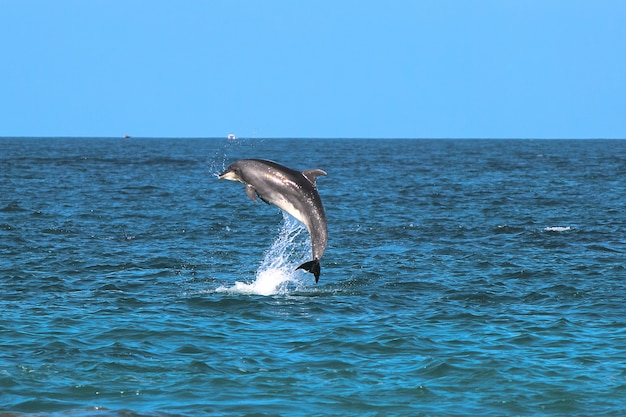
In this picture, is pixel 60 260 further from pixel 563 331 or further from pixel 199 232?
→ pixel 563 331

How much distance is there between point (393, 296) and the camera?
2305cm

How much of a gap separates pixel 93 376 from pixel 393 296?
906 cm

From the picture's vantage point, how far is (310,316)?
20453mm

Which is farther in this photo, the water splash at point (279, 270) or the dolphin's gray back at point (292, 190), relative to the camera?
the water splash at point (279, 270)

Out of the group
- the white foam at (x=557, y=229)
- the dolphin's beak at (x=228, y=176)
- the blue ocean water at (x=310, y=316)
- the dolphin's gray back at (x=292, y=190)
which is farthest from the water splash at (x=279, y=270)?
the white foam at (x=557, y=229)

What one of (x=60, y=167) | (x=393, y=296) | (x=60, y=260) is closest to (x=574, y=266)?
(x=393, y=296)

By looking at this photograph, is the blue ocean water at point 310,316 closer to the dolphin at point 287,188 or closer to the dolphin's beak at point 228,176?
the dolphin at point 287,188

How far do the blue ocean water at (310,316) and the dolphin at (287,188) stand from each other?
81.7 inches

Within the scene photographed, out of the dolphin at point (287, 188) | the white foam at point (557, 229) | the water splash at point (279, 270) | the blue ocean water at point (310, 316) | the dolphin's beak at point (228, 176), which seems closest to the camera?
the blue ocean water at point (310, 316)

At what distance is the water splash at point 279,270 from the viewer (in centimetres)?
2384

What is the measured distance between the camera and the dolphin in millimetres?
17328

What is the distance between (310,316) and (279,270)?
653 centimetres

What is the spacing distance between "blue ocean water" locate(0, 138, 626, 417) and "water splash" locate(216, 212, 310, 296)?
0.34 ft

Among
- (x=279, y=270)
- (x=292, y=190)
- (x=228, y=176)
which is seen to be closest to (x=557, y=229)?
(x=279, y=270)
